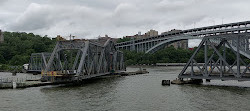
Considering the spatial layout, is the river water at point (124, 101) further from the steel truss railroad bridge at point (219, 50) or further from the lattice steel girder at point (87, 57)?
the lattice steel girder at point (87, 57)

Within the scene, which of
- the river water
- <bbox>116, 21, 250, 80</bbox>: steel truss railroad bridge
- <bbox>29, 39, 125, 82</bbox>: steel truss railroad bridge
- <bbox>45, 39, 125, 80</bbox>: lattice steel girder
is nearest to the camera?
the river water

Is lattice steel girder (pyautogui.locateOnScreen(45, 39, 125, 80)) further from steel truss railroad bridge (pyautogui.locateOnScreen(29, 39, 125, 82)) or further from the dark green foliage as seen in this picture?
the dark green foliage

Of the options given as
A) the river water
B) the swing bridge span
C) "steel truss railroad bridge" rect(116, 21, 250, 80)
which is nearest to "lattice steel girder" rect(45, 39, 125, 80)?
the swing bridge span

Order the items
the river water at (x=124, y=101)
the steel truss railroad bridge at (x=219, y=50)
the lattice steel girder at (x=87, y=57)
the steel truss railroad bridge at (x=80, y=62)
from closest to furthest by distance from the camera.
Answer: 1. the river water at (x=124, y=101)
2. the steel truss railroad bridge at (x=219, y=50)
3. the steel truss railroad bridge at (x=80, y=62)
4. the lattice steel girder at (x=87, y=57)

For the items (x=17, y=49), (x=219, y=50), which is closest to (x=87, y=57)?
(x=17, y=49)

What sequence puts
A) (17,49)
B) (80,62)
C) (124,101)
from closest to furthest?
(124,101), (80,62), (17,49)

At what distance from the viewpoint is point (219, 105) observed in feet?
117

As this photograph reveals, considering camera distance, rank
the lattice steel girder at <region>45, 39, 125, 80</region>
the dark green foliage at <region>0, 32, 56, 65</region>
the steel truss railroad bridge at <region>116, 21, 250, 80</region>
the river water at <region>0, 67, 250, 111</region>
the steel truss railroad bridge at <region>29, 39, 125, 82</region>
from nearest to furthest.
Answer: the river water at <region>0, 67, 250, 111</region> → the steel truss railroad bridge at <region>116, 21, 250, 80</region> → the steel truss railroad bridge at <region>29, 39, 125, 82</region> → the lattice steel girder at <region>45, 39, 125, 80</region> → the dark green foliage at <region>0, 32, 56, 65</region>

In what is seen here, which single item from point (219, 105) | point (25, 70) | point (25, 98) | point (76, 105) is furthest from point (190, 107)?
point (25, 70)

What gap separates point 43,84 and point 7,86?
695 centimetres

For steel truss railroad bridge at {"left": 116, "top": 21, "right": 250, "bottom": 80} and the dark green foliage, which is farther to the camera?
the dark green foliage

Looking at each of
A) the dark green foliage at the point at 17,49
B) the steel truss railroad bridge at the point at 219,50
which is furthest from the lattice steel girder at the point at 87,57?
the dark green foliage at the point at 17,49

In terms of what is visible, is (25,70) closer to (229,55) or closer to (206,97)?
(206,97)

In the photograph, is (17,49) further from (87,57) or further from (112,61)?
(87,57)
